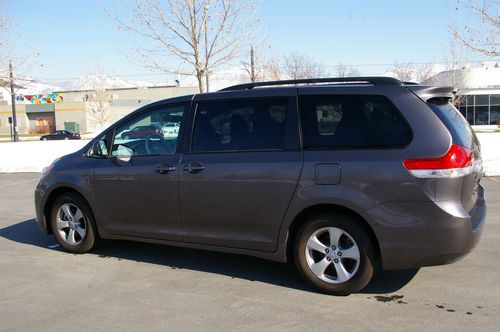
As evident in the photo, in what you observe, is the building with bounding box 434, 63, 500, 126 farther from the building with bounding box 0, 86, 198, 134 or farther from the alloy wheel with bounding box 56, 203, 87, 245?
the alloy wheel with bounding box 56, 203, 87, 245

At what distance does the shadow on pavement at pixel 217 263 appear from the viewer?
4754 millimetres

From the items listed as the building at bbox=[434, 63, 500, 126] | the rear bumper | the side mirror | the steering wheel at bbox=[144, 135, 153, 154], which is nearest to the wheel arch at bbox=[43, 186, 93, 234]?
the side mirror

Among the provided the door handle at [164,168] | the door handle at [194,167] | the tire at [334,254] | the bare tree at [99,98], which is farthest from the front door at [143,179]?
the bare tree at [99,98]

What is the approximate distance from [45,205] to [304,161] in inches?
134

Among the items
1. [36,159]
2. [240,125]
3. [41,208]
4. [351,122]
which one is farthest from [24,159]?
[351,122]

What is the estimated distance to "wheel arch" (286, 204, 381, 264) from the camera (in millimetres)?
4266

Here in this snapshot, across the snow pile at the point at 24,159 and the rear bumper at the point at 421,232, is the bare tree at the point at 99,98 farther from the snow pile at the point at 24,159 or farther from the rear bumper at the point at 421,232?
the rear bumper at the point at 421,232

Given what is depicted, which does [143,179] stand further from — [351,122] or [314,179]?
[351,122]

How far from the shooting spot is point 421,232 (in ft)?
13.2

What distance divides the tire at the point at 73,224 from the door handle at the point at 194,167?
60.1 inches

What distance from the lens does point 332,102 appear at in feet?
14.6

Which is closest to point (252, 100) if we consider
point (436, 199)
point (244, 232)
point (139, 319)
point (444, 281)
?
point (244, 232)

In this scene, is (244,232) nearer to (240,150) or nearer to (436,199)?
(240,150)

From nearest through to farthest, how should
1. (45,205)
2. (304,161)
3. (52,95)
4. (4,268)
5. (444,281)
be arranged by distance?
(304,161), (444,281), (4,268), (45,205), (52,95)
